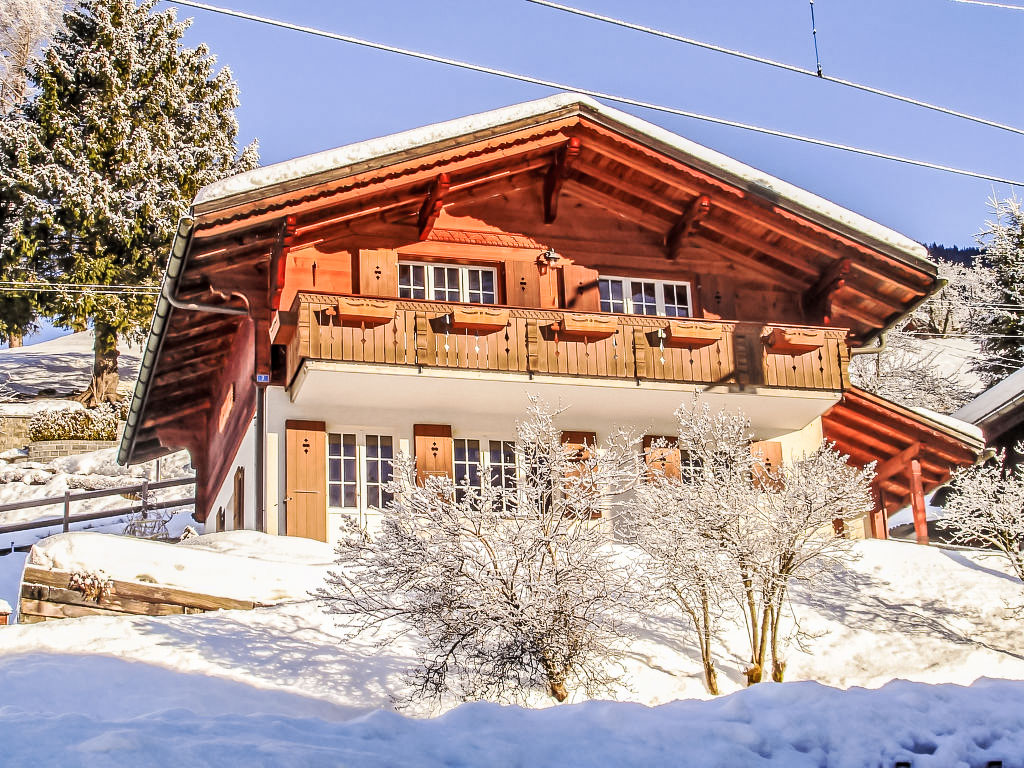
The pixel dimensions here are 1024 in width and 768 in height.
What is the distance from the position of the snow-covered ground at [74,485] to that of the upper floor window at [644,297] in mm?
13242

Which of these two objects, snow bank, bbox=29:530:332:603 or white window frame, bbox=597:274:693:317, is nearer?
snow bank, bbox=29:530:332:603

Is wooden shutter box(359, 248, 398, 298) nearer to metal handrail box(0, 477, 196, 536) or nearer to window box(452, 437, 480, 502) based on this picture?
window box(452, 437, 480, 502)

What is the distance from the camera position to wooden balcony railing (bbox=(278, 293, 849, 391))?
54.7 feet

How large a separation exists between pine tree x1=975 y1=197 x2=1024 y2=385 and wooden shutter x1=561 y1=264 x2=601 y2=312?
17997 millimetres

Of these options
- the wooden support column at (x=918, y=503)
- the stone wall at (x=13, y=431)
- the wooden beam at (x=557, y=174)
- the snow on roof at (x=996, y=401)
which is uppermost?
the wooden beam at (x=557, y=174)

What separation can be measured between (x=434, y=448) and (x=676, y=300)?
524cm

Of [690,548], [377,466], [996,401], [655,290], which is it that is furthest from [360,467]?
[996,401]

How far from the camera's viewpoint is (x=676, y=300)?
20.3 metres

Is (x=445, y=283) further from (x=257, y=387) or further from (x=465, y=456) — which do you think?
(x=257, y=387)

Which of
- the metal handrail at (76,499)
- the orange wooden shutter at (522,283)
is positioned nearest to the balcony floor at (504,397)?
the orange wooden shutter at (522,283)

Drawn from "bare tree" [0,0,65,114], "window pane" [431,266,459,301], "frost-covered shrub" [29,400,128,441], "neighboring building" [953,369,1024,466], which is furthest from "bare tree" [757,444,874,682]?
"bare tree" [0,0,65,114]

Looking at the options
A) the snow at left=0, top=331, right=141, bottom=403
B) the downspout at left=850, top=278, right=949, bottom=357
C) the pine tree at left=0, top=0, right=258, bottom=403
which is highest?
the pine tree at left=0, top=0, right=258, bottom=403

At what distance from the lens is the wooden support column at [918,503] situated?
20.1 m

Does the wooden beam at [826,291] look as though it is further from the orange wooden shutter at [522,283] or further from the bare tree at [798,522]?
the bare tree at [798,522]
